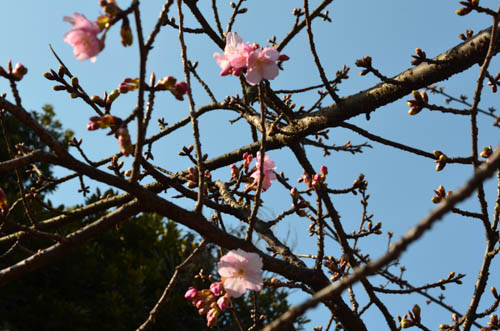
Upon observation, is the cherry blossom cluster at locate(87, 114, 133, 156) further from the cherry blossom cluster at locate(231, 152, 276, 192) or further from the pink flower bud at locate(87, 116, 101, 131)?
the cherry blossom cluster at locate(231, 152, 276, 192)

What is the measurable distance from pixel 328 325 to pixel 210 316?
53 cm

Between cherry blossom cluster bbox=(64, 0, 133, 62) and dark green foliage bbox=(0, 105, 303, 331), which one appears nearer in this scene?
cherry blossom cluster bbox=(64, 0, 133, 62)

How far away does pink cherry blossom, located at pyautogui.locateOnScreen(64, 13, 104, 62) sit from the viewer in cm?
135

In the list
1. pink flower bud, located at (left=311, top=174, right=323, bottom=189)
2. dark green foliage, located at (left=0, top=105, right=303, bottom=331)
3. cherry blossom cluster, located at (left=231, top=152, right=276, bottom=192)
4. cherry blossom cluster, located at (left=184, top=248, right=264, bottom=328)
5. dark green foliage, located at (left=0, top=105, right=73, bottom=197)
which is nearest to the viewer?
cherry blossom cluster, located at (left=184, top=248, right=264, bottom=328)

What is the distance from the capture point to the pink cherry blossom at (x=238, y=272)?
148 centimetres

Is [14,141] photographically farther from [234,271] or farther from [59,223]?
[234,271]

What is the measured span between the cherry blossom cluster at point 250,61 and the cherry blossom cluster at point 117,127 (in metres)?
0.51

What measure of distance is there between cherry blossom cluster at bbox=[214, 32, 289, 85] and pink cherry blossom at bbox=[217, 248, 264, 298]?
2.05ft

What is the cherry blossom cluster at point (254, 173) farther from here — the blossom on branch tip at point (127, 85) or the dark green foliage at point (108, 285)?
the dark green foliage at point (108, 285)

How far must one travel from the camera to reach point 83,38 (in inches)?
54.2

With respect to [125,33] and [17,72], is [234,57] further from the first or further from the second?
[17,72]

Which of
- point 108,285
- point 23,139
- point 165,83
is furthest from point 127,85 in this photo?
point 23,139

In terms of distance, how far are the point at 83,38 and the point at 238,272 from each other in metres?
0.92

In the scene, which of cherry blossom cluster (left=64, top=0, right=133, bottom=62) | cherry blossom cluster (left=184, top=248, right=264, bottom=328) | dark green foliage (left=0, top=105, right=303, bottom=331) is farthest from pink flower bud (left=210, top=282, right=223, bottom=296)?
dark green foliage (left=0, top=105, right=303, bottom=331)
